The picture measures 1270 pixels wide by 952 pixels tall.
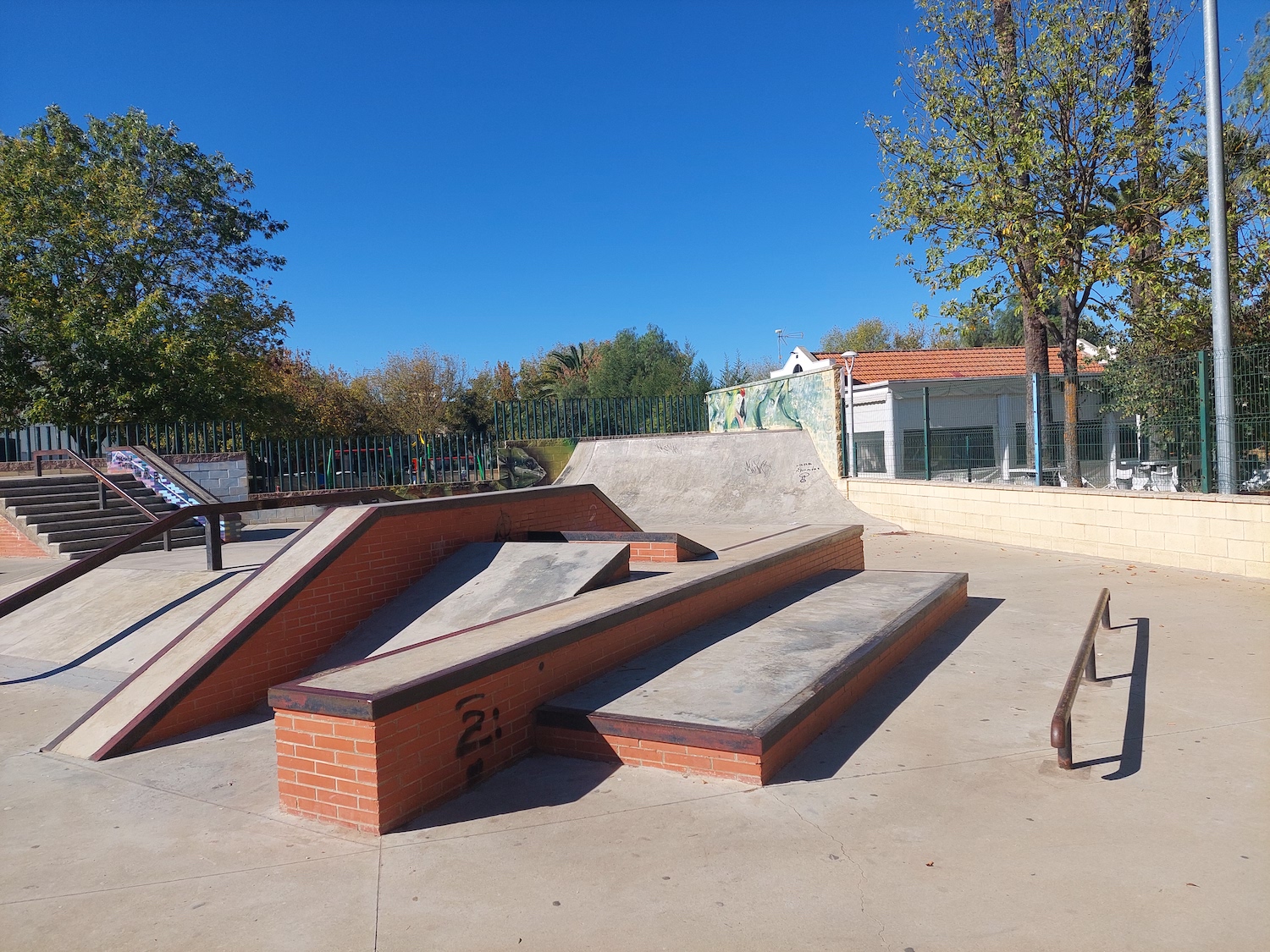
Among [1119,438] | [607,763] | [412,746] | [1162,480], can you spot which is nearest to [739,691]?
[607,763]

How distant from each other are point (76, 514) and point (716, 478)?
44.0 ft

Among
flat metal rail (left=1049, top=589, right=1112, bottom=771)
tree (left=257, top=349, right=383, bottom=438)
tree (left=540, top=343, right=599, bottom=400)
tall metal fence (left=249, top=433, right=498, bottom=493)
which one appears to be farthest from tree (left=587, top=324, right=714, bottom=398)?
flat metal rail (left=1049, top=589, right=1112, bottom=771)

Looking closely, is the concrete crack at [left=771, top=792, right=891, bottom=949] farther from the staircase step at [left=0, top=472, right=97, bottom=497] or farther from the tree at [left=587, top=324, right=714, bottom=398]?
the tree at [left=587, top=324, right=714, bottom=398]

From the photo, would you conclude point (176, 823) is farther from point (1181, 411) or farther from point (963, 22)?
point (963, 22)

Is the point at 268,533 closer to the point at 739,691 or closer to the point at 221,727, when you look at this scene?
the point at 221,727

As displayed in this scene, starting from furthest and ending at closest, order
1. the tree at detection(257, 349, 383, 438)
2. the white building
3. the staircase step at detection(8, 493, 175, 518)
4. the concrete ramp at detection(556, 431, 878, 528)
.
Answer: the tree at detection(257, 349, 383, 438) → the concrete ramp at detection(556, 431, 878, 528) → the staircase step at detection(8, 493, 175, 518) → the white building

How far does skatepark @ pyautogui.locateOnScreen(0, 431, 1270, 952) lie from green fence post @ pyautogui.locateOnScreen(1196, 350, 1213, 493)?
2.55 meters

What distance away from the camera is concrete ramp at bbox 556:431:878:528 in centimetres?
1877

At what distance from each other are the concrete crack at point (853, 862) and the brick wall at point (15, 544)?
1359 centimetres

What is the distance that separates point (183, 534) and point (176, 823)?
1189cm

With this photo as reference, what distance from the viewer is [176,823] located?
397 cm

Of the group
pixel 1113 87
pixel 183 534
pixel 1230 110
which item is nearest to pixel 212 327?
pixel 183 534

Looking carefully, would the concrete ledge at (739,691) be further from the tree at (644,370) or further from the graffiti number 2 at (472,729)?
the tree at (644,370)

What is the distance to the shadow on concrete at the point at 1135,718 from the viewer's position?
429 cm
